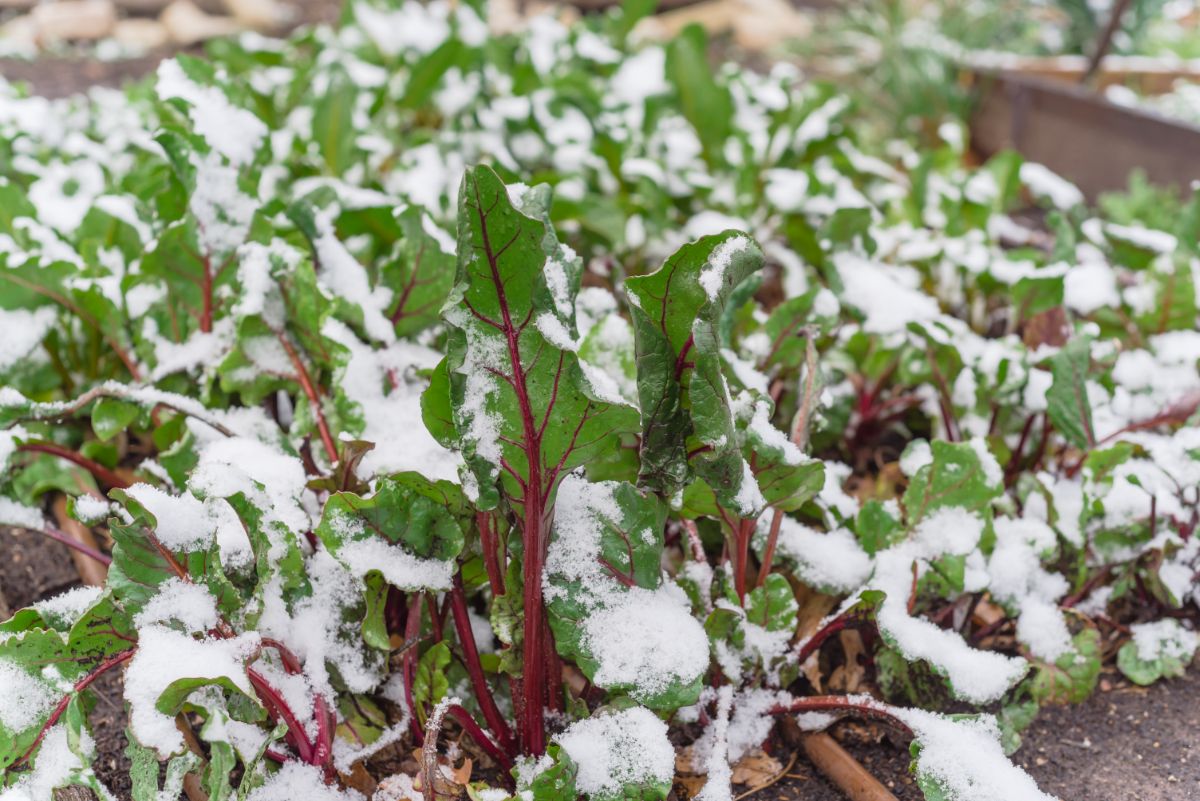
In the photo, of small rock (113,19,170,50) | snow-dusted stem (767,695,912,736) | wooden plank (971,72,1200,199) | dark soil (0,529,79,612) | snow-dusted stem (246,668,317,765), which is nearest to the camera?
snow-dusted stem (246,668,317,765)

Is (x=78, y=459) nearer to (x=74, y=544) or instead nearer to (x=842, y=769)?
(x=74, y=544)

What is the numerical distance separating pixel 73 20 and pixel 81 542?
7.43m

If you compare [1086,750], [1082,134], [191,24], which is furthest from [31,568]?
[191,24]

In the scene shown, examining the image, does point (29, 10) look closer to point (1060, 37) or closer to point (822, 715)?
point (1060, 37)

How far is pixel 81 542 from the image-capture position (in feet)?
4.52

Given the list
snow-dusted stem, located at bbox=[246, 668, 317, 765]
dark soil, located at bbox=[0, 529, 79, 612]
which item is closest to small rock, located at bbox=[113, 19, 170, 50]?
dark soil, located at bbox=[0, 529, 79, 612]

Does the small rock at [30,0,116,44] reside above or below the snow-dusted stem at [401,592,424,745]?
below

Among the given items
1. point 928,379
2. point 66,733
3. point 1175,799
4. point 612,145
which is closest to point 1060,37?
point 612,145

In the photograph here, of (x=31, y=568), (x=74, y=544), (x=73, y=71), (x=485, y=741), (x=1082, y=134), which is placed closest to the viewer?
(x=485, y=741)

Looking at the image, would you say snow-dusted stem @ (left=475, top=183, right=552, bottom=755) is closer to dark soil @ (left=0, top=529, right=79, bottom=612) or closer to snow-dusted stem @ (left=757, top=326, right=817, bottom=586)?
snow-dusted stem @ (left=757, top=326, right=817, bottom=586)

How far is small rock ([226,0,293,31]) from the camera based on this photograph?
7.61m

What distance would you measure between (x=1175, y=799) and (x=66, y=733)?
48.1 inches

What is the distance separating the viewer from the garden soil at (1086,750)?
1171 millimetres

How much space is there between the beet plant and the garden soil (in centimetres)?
3
